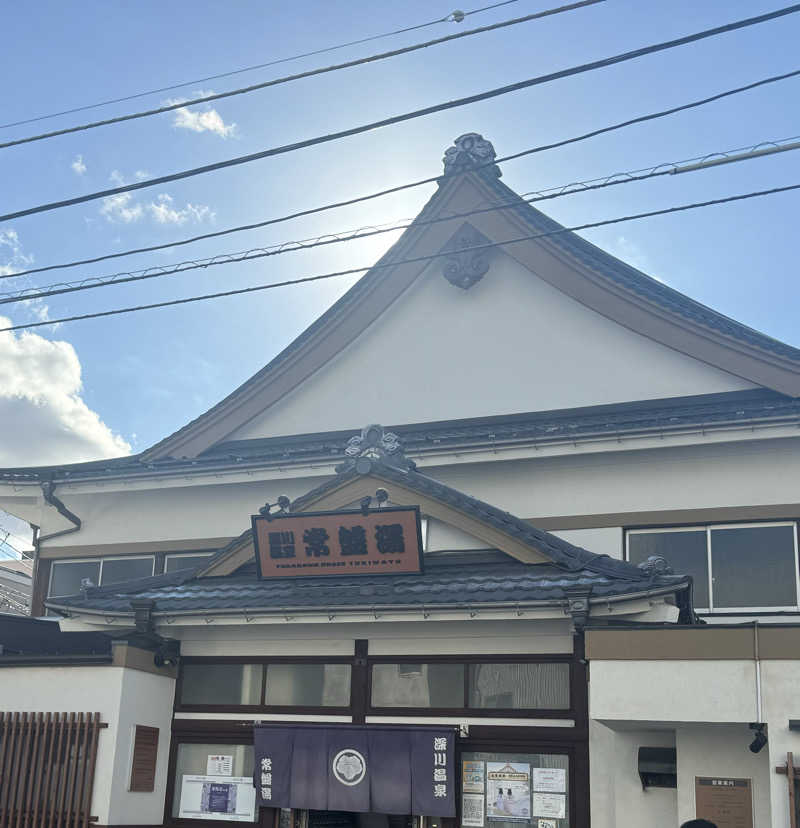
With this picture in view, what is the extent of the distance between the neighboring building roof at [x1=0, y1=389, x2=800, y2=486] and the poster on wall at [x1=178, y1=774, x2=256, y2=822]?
4661 millimetres

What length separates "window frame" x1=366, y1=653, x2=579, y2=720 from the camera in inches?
484

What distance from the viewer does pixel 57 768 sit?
13.3m

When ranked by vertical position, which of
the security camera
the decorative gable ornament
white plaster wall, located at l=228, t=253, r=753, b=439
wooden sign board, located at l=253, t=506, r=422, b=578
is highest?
the decorative gable ornament

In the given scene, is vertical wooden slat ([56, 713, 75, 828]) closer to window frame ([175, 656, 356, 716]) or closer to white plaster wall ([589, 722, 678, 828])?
window frame ([175, 656, 356, 716])

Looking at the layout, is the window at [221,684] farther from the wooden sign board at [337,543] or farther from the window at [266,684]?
the wooden sign board at [337,543]

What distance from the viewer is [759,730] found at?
429 inches

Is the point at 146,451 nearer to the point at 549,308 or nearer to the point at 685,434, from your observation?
the point at 549,308

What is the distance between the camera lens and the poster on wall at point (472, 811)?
12.4 meters

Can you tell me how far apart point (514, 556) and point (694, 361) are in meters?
4.52

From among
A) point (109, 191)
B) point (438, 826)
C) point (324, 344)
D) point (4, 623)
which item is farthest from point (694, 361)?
point (4, 623)

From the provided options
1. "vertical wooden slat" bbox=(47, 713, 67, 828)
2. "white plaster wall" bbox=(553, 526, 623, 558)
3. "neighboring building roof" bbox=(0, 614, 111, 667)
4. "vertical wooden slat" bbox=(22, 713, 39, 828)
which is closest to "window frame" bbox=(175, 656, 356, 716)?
"vertical wooden slat" bbox=(47, 713, 67, 828)

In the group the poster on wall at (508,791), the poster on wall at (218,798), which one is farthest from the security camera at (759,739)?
the poster on wall at (218,798)

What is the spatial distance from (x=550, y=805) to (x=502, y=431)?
504 centimetres

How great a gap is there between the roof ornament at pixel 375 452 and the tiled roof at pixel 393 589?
1.36m
